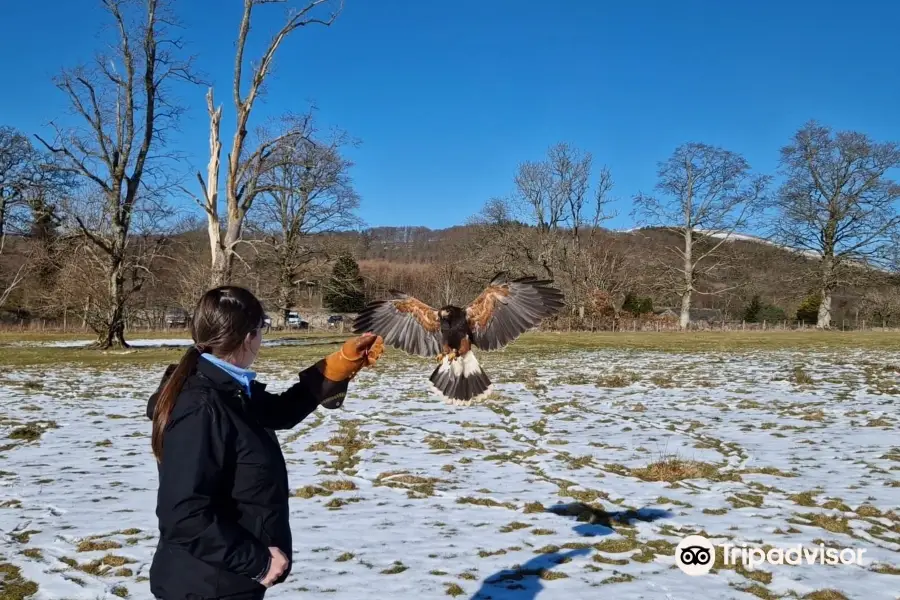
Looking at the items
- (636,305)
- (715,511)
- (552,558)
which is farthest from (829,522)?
(636,305)

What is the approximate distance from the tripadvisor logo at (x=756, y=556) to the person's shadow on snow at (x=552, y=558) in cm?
62

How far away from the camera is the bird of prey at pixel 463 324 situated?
6.61 m

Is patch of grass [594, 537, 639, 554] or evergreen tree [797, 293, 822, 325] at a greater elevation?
evergreen tree [797, 293, 822, 325]

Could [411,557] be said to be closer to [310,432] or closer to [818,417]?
[310,432]

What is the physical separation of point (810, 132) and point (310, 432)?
4423cm

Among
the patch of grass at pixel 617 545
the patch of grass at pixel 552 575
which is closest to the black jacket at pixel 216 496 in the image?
the patch of grass at pixel 552 575

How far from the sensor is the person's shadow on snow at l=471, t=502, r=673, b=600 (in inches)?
152

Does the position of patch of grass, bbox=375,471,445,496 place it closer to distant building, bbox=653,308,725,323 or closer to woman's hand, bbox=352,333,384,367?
woman's hand, bbox=352,333,384,367

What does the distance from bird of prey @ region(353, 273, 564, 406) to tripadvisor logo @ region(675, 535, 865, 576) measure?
96.7 inches

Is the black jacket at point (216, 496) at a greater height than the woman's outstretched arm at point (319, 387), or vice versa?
the woman's outstretched arm at point (319, 387)

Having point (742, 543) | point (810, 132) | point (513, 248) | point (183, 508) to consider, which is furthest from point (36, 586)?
point (810, 132)

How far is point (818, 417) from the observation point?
950cm

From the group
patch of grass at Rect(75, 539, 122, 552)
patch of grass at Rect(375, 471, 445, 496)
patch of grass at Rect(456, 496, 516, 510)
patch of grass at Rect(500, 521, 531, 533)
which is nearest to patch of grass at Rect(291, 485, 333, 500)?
patch of grass at Rect(375, 471, 445, 496)

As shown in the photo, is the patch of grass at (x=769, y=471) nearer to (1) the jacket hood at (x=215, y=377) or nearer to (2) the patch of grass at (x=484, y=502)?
(2) the patch of grass at (x=484, y=502)
